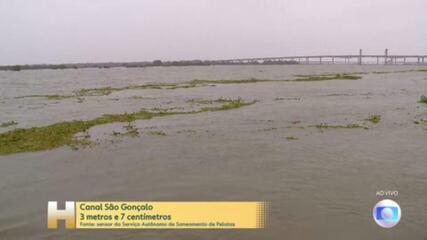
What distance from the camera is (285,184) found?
7.88 meters

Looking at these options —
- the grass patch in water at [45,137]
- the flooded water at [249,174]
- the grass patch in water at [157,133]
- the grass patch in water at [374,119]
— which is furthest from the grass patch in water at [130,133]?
the grass patch in water at [374,119]

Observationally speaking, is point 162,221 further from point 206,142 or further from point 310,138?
point 310,138

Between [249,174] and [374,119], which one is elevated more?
[374,119]

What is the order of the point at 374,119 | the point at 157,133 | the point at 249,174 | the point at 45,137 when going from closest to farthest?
the point at 249,174 < the point at 45,137 < the point at 157,133 < the point at 374,119

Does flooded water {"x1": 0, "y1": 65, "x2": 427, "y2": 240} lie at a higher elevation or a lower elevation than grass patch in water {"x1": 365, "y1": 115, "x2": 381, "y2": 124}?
lower

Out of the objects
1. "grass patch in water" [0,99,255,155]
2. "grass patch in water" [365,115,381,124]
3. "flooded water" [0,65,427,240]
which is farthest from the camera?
"grass patch in water" [365,115,381,124]

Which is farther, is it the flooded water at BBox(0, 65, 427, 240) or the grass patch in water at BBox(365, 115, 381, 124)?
the grass patch in water at BBox(365, 115, 381, 124)

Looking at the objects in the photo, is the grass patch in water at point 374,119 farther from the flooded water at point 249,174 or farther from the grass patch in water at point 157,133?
the grass patch in water at point 157,133

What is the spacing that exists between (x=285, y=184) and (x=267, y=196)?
0.82 m

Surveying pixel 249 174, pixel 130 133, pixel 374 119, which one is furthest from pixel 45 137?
pixel 374 119

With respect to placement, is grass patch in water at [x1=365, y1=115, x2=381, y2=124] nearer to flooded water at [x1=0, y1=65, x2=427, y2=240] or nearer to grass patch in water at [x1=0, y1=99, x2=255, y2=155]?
flooded water at [x1=0, y1=65, x2=427, y2=240]

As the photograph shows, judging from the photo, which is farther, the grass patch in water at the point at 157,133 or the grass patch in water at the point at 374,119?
the grass patch in water at the point at 374,119

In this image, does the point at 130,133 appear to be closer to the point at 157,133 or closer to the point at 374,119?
the point at 157,133

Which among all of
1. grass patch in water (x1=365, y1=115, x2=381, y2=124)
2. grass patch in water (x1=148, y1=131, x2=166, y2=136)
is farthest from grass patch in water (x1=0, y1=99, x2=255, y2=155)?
grass patch in water (x1=365, y1=115, x2=381, y2=124)
